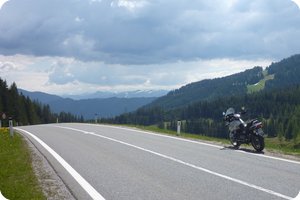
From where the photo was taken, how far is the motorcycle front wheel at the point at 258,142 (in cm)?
1556

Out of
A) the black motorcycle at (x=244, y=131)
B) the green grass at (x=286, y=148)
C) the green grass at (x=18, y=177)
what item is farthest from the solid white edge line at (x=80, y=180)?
the green grass at (x=286, y=148)

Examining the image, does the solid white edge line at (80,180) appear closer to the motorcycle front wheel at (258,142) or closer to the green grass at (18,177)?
the green grass at (18,177)

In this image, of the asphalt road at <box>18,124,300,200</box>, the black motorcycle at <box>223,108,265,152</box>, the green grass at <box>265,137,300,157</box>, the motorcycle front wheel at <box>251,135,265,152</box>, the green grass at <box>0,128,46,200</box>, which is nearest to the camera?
the asphalt road at <box>18,124,300,200</box>

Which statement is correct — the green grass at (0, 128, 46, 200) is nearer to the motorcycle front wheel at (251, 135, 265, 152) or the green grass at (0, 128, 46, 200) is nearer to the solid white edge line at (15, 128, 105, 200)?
the solid white edge line at (15, 128, 105, 200)

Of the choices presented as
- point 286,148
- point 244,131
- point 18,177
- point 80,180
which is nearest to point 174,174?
point 80,180

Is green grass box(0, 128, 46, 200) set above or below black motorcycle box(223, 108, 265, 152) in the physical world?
below

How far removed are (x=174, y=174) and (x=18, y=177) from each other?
3.79m

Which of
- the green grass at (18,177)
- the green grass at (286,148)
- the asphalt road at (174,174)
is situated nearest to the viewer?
the asphalt road at (174,174)

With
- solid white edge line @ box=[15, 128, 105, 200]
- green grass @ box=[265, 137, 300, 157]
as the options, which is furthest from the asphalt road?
green grass @ box=[265, 137, 300, 157]

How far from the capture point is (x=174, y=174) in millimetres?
10633

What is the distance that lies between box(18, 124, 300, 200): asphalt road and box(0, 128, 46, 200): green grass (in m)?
0.72

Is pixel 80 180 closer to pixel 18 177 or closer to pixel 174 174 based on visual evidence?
pixel 18 177

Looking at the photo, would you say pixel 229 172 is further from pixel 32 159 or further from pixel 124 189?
pixel 32 159

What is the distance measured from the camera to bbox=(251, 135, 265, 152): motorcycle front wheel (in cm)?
1556
